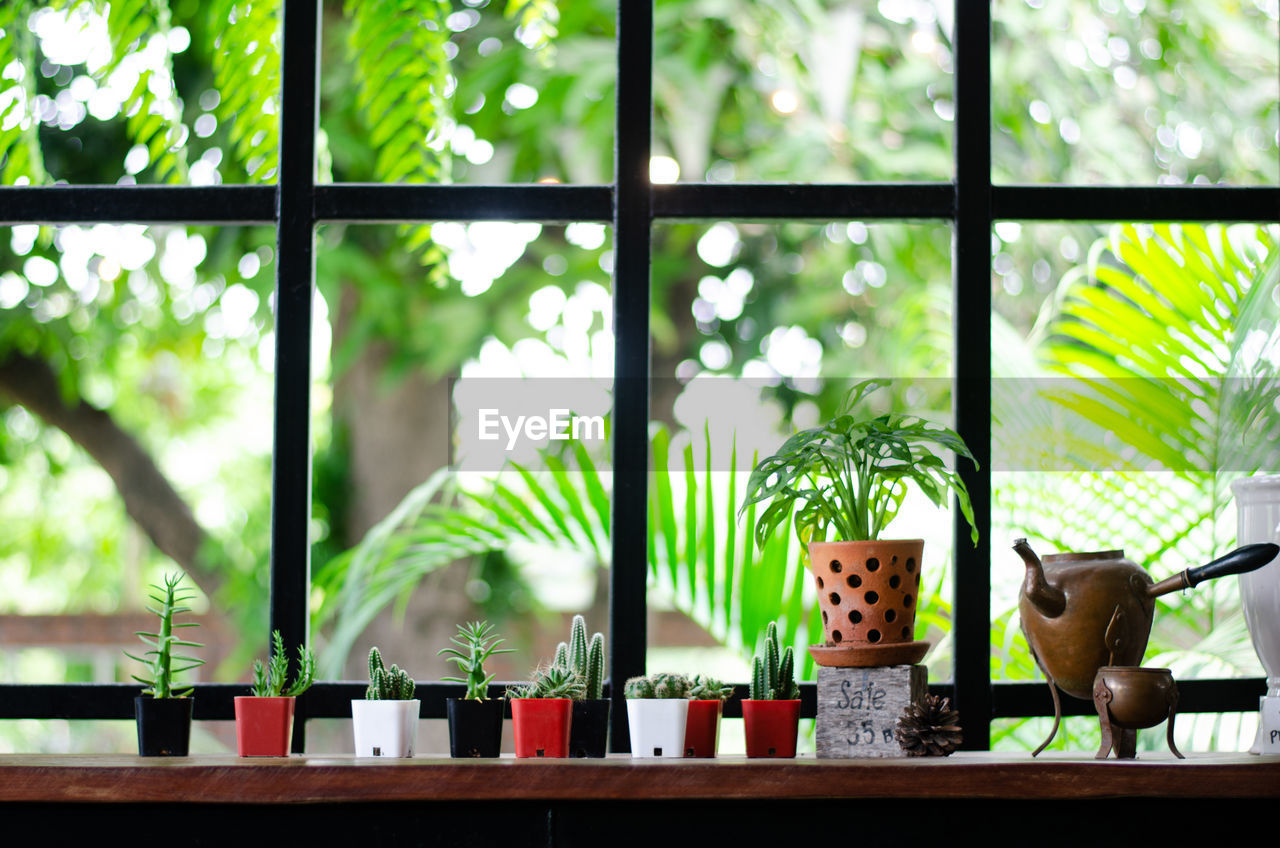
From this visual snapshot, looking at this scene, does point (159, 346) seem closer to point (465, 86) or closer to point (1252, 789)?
point (465, 86)

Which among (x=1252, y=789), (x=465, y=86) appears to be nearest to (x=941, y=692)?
(x=1252, y=789)

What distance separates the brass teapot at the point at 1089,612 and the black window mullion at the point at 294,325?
948mm

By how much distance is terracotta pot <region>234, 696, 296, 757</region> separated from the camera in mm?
1396

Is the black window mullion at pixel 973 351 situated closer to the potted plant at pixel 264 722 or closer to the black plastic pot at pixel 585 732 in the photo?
the black plastic pot at pixel 585 732

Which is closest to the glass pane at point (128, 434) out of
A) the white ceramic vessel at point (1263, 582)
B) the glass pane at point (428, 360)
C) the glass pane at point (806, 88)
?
the glass pane at point (428, 360)

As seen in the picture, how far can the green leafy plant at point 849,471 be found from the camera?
1.46 meters

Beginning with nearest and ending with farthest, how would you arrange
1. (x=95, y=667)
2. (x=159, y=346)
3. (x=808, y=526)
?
(x=808, y=526)
(x=159, y=346)
(x=95, y=667)

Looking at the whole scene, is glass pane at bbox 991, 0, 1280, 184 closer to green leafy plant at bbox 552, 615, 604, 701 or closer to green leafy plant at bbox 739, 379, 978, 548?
green leafy plant at bbox 739, 379, 978, 548

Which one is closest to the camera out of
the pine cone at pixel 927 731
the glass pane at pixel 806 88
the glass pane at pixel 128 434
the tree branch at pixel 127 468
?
the pine cone at pixel 927 731

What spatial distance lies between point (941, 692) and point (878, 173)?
2917mm

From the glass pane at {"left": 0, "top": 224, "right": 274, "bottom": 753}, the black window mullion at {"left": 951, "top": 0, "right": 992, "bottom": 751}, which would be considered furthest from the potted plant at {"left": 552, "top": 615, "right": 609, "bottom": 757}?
the glass pane at {"left": 0, "top": 224, "right": 274, "bottom": 753}

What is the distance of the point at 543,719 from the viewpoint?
138 cm

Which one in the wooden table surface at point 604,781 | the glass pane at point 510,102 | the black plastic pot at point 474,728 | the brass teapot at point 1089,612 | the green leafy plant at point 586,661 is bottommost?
the wooden table surface at point 604,781

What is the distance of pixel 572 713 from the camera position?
4.58ft
